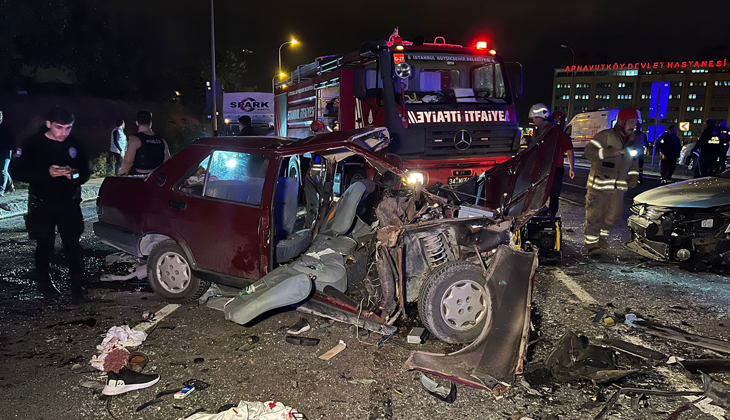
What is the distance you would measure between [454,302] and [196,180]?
2.56 meters

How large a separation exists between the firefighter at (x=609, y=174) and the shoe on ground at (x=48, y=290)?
20.8 ft

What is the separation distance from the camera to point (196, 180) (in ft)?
15.0

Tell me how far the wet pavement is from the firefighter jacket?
4.67ft

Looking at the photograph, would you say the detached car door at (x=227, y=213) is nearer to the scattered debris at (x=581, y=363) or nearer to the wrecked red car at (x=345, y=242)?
the wrecked red car at (x=345, y=242)

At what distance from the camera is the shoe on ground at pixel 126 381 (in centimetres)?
314

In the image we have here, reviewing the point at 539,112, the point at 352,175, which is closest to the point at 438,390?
the point at 539,112

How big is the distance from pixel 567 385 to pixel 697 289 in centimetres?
287

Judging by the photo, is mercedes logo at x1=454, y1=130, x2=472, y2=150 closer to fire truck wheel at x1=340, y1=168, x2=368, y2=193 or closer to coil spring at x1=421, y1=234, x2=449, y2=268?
fire truck wheel at x1=340, y1=168, x2=368, y2=193

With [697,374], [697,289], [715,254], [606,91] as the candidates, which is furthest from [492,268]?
[606,91]

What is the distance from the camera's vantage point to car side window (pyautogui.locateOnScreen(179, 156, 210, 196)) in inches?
179

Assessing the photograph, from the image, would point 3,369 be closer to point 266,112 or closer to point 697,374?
point 697,374

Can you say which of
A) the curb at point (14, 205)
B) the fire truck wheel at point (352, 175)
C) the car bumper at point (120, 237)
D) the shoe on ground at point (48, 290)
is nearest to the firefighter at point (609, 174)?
the fire truck wheel at point (352, 175)

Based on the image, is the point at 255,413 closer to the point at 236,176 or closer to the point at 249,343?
the point at 249,343

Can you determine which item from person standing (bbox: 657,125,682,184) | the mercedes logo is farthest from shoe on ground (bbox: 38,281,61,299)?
person standing (bbox: 657,125,682,184)
